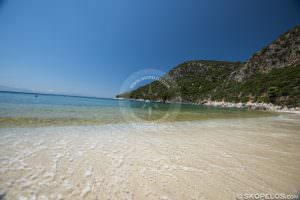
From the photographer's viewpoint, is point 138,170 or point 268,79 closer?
point 138,170

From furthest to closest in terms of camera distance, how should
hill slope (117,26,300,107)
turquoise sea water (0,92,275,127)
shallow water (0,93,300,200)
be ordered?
hill slope (117,26,300,107) < turquoise sea water (0,92,275,127) < shallow water (0,93,300,200)

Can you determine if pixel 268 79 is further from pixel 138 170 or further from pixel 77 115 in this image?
pixel 138 170

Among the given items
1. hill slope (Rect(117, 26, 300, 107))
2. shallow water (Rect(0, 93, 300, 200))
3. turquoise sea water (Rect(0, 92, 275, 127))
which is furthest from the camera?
hill slope (Rect(117, 26, 300, 107))

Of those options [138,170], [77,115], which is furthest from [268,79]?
[138,170]

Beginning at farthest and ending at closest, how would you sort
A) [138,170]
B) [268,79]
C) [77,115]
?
[268,79], [77,115], [138,170]

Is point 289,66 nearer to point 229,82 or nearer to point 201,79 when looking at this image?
point 229,82

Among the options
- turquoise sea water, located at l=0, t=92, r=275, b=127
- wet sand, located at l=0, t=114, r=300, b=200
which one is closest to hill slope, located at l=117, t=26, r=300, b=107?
turquoise sea water, located at l=0, t=92, r=275, b=127

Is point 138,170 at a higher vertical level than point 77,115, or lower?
lower

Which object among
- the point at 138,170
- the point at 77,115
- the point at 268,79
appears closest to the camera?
the point at 138,170

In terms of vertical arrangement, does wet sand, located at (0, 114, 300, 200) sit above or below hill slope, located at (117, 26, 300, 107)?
below

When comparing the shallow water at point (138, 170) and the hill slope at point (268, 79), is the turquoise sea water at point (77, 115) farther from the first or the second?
the hill slope at point (268, 79)

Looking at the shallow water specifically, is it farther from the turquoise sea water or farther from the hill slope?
the hill slope

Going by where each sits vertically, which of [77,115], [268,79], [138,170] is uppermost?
[268,79]

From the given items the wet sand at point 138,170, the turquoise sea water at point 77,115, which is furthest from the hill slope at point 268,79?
the wet sand at point 138,170
